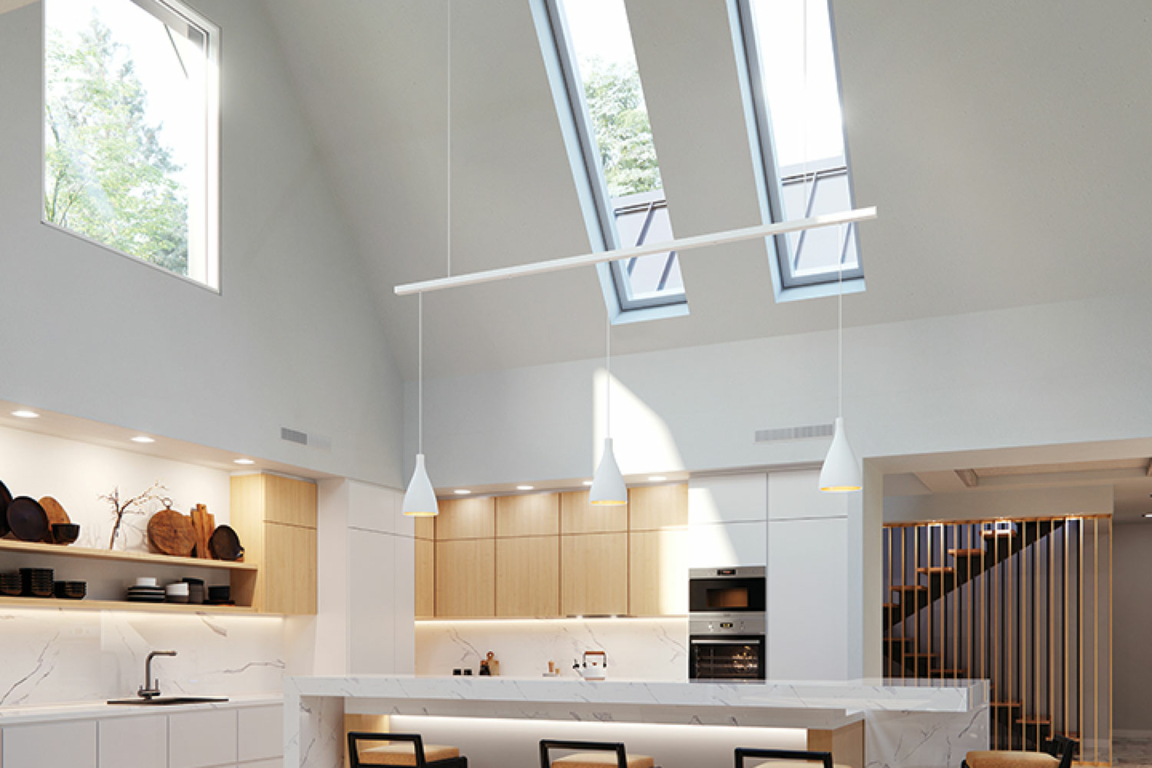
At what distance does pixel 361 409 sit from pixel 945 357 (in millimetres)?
4219

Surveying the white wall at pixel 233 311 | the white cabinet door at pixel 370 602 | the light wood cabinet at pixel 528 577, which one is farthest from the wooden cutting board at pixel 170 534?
the light wood cabinet at pixel 528 577

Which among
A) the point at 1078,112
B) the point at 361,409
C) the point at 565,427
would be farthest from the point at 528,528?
the point at 1078,112

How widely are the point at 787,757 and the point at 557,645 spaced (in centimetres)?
444

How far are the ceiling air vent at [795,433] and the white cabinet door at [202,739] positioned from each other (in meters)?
3.89

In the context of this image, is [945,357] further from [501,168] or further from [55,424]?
[55,424]

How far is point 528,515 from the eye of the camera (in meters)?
8.52

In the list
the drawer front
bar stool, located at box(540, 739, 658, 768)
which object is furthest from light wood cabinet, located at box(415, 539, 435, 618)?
bar stool, located at box(540, 739, 658, 768)

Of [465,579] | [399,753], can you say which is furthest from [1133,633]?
[399,753]

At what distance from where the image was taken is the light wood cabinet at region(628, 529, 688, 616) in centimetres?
786

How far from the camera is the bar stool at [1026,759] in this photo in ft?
15.6

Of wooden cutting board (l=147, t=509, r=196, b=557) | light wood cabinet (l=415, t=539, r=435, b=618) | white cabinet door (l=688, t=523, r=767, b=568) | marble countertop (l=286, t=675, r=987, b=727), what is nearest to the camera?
marble countertop (l=286, t=675, r=987, b=727)

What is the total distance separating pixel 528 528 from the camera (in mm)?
8492

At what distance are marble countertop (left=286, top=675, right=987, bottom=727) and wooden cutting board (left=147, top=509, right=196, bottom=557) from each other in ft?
5.95

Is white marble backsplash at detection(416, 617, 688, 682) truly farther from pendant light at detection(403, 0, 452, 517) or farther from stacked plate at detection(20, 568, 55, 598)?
stacked plate at detection(20, 568, 55, 598)
